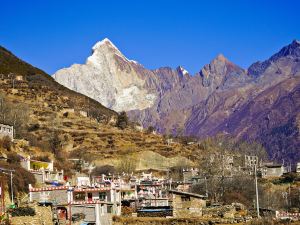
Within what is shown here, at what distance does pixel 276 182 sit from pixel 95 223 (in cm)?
7649

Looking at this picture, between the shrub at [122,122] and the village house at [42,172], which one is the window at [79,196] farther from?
the shrub at [122,122]

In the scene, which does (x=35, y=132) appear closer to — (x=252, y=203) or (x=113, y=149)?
(x=113, y=149)

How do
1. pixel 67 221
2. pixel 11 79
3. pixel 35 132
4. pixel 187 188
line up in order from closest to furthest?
pixel 67 221
pixel 187 188
pixel 35 132
pixel 11 79

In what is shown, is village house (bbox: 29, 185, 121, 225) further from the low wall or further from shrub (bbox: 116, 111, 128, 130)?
shrub (bbox: 116, 111, 128, 130)

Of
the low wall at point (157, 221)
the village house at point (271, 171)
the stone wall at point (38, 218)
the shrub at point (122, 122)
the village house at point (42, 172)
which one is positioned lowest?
the low wall at point (157, 221)

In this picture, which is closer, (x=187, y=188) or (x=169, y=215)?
(x=169, y=215)

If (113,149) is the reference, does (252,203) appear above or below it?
below

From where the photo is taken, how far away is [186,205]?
58.9 metres

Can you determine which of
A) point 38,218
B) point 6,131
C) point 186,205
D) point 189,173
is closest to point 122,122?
point 189,173

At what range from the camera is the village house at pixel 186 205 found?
58125mm

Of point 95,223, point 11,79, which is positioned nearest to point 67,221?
point 95,223

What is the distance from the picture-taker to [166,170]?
122688 mm

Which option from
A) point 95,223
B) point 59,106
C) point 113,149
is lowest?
point 95,223

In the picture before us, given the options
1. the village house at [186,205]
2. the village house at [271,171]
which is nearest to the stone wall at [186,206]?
the village house at [186,205]
